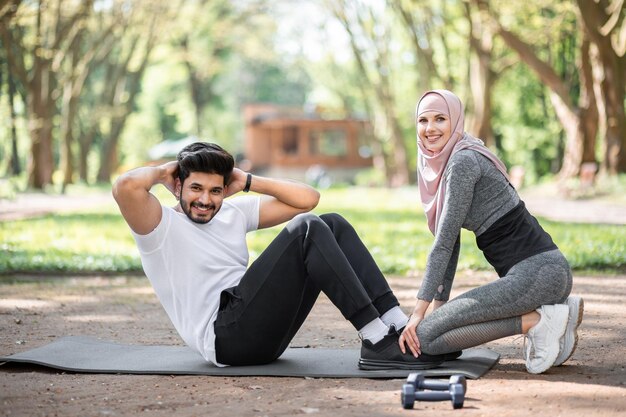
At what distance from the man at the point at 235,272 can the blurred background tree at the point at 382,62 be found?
15543 mm

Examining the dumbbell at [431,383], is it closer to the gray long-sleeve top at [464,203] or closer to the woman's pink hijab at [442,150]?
the gray long-sleeve top at [464,203]

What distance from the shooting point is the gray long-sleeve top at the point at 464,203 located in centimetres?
495

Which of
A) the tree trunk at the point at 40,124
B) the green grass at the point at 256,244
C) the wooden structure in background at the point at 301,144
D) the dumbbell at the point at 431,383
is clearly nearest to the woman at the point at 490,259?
the dumbbell at the point at 431,383

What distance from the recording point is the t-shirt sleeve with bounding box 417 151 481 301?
16.2ft

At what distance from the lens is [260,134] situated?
61000 millimetres

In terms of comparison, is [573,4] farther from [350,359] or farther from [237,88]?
[237,88]

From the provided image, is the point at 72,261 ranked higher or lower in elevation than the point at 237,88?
lower

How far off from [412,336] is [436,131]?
1.09 meters

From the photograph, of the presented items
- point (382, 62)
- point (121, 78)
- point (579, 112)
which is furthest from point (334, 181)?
point (579, 112)

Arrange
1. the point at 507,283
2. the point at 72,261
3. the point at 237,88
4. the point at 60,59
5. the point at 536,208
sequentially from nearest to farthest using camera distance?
the point at 507,283 → the point at 72,261 → the point at 536,208 → the point at 60,59 → the point at 237,88

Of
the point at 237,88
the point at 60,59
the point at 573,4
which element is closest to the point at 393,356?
the point at 573,4

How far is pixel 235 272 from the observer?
534cm

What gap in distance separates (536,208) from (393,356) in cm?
1664

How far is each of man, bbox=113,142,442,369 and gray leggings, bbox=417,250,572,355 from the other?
167mm
